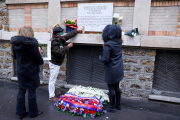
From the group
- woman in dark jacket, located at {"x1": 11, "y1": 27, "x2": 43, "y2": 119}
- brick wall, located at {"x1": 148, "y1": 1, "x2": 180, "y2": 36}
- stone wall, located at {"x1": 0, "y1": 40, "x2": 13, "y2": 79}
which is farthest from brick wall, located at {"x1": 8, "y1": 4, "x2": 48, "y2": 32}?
brick wall, located at {"x1": 148, "y1": 1, "x2": 180, "y2": 36}

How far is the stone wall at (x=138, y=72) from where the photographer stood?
376cm

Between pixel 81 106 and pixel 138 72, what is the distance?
1782 mm

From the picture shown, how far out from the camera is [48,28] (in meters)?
4.42

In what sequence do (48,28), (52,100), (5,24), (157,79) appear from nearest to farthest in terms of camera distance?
(52,100), (157,79), (48,28), (5,24)

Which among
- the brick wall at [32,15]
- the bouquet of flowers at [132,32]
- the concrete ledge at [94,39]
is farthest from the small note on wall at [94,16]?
the brick wall at [32,15]

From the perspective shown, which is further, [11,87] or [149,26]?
[11,87]

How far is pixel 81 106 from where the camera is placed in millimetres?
3059

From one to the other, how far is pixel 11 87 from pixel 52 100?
1.76 metres

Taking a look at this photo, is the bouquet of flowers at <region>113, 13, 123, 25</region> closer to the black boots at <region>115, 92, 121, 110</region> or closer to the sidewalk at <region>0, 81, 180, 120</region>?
the black boots at <region>115, 92, 121, 110</region>

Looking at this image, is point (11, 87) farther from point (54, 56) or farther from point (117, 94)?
point (117, 94)

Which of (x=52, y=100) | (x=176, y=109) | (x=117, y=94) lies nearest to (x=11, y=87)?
(x=52, y=100)

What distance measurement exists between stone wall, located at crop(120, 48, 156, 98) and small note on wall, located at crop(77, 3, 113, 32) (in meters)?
0.94

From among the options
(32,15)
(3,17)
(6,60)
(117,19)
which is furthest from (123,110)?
(3,17)

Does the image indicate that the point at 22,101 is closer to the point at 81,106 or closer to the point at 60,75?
the point at 81,106
